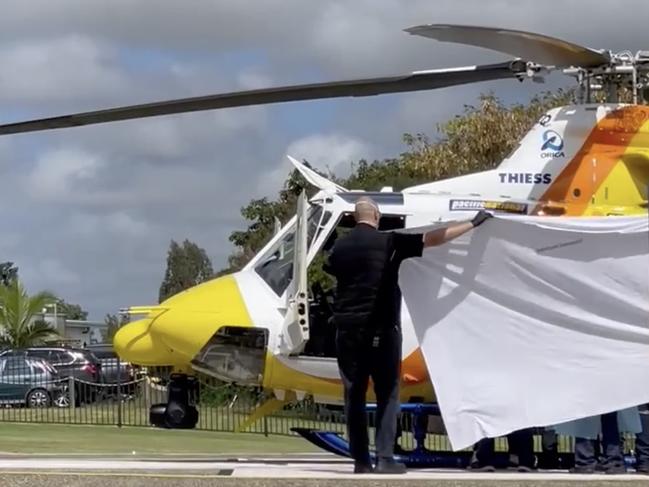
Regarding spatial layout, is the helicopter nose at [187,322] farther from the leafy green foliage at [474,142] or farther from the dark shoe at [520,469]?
the leafy green foliage at [474,142]

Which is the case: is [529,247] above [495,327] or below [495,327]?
above

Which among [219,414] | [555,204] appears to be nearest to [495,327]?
[555,204]

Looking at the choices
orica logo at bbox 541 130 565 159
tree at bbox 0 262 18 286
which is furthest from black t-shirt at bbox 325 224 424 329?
tree at bbox 0 262 18 286

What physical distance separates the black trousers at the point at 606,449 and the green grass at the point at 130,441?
7.10m

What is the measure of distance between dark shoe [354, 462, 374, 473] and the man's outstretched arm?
63.4 inches

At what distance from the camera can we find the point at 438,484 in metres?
7.21

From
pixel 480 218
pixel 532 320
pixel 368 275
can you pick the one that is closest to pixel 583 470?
Answer: pixel 532 320

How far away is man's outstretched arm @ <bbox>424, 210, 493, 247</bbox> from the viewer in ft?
28.9

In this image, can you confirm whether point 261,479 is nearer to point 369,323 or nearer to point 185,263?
point 369,323

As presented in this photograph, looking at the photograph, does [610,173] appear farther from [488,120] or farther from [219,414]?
[488,120]

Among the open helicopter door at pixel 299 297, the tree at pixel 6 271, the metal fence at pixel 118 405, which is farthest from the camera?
the tree at pixel 6 271

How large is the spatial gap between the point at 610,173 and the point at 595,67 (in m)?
0.90

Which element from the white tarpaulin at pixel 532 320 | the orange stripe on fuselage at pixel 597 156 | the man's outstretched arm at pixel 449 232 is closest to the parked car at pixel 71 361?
the orange stripe on fuselage at pixel 597 156

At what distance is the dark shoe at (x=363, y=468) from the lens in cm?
839
